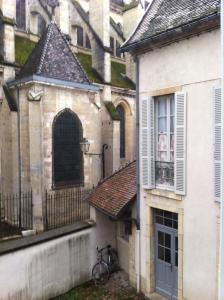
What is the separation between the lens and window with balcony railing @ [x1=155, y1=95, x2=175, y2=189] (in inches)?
318

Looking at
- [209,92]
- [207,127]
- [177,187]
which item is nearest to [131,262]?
[177,187]

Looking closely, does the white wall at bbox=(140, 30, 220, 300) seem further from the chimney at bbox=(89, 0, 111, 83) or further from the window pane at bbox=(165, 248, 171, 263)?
the chimney at bbox=(89, 0, 111, 83)

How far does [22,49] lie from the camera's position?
16.7 m

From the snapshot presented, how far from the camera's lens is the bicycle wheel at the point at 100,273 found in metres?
10.1

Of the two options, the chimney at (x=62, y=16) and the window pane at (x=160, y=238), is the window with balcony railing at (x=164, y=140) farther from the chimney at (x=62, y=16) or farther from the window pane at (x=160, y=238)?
the chimney at (x=62, y=16)

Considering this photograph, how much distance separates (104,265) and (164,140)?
4.84 meters

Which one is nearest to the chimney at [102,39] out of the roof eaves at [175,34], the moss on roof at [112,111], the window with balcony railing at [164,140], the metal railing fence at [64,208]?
the moss on roof at [112,111]

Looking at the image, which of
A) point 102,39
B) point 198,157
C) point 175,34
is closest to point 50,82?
point 102,39

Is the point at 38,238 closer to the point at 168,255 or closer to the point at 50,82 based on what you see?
the point at 168,255

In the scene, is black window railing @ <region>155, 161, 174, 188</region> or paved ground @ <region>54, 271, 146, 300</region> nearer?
black window railing @ <region>155, 161, 174, 188</region>

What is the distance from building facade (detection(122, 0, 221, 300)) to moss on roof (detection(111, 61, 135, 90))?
11078 millimetres

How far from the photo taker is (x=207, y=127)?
278 inches

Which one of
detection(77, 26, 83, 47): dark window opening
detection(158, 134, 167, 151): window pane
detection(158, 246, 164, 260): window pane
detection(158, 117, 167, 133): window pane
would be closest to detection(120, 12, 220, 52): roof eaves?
detection(158, 117, 167, 133): window pane

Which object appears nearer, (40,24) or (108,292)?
(108,292)
